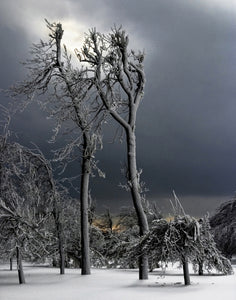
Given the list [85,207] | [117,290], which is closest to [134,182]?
[85,207]

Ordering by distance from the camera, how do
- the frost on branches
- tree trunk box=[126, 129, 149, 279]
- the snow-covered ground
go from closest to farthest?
the snow-covered ground
the frost on branches
tree trunk box=[126, 129, 149, 279]

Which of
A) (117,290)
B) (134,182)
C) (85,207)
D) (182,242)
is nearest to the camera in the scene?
(182,242)

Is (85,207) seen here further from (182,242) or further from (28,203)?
(182,242)

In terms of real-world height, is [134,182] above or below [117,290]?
above

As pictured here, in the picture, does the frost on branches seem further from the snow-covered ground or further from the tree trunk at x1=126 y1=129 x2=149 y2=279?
the tree trunk at x1=126 y1=129 x2=149 y2=279

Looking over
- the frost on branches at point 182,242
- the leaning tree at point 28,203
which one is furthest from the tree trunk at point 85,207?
the frost on branches at point 182,242

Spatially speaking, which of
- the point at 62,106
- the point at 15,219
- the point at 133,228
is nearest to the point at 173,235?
the point at 15,219

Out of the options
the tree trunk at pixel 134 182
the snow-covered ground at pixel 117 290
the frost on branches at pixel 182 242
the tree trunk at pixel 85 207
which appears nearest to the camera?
the snow-covered ground at pixel 117 290

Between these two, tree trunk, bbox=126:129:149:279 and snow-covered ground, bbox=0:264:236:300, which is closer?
snow-covered ground, bbox=0:264:236:300

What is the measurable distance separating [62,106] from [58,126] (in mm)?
878

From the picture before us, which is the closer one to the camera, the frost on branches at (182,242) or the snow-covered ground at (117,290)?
the snow-covered ground at (117,290)

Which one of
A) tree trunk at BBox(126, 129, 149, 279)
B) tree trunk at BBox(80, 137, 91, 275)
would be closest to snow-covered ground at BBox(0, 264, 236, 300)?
tree trunk at BBox(126, 129, 149, 279)

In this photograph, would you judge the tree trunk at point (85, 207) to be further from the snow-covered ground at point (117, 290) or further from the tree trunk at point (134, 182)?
the tree trunk at point (134, 182)

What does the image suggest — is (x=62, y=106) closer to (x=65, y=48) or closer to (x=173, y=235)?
(x=65, y=48)
